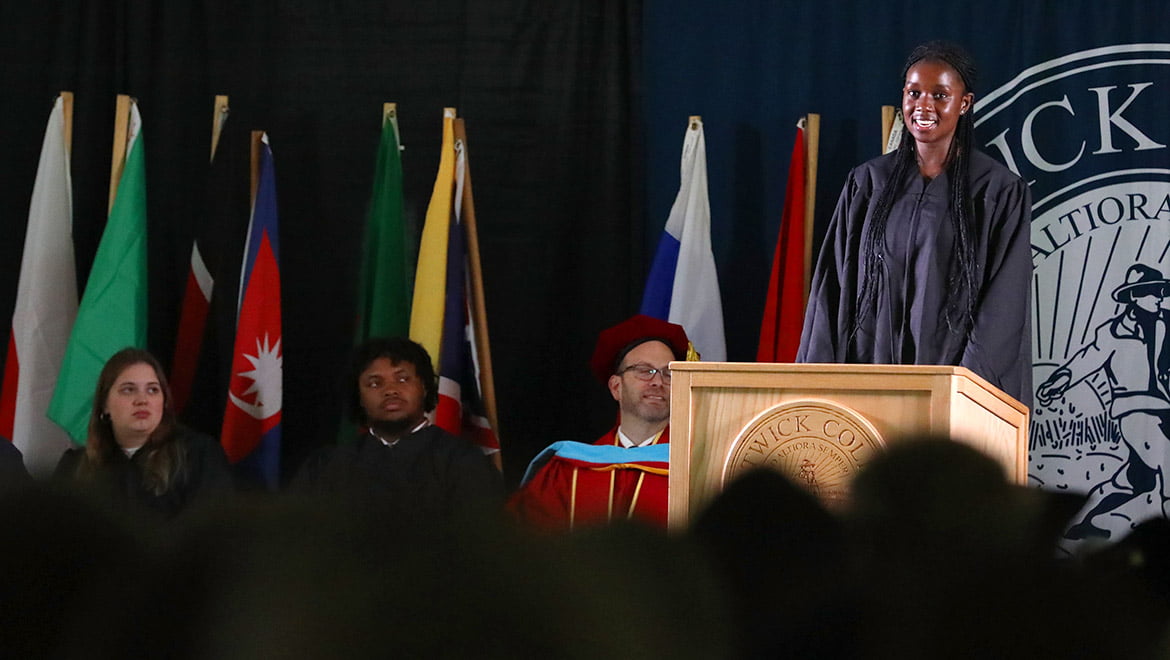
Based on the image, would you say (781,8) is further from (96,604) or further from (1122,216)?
(96,604)

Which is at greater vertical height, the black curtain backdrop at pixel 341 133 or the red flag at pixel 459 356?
the black curtain backdrop at pixel 341 133

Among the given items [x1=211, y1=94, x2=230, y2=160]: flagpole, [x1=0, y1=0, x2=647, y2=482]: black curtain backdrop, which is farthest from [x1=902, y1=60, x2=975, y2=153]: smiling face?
[x1=211, y1=94, x2=230, y2=160]: flagpole

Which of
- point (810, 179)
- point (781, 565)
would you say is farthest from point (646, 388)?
point (781, 565)

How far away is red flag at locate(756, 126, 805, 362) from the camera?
428 cm

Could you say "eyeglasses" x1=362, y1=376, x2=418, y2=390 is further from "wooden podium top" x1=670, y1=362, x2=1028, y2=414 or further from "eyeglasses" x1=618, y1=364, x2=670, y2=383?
"wooden podium top" x1=670, y1=362, x2=1028, y2=414

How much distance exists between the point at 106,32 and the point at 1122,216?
3.24 metres

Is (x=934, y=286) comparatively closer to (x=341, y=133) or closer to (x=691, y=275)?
(x=691, y=275)

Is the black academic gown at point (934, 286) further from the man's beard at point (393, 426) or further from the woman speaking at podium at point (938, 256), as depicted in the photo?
the man's beard at point (393, 426)

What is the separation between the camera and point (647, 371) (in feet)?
13.0

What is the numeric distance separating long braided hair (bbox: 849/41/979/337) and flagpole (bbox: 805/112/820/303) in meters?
1.05

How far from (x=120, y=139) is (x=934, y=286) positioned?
2617 millimetres

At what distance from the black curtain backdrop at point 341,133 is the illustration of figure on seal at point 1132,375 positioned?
4.48 ft

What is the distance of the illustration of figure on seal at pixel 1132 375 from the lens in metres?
4.25

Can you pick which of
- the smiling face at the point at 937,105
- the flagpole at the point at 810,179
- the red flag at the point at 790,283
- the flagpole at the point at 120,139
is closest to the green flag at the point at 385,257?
the flagpole at the point at 120,139
